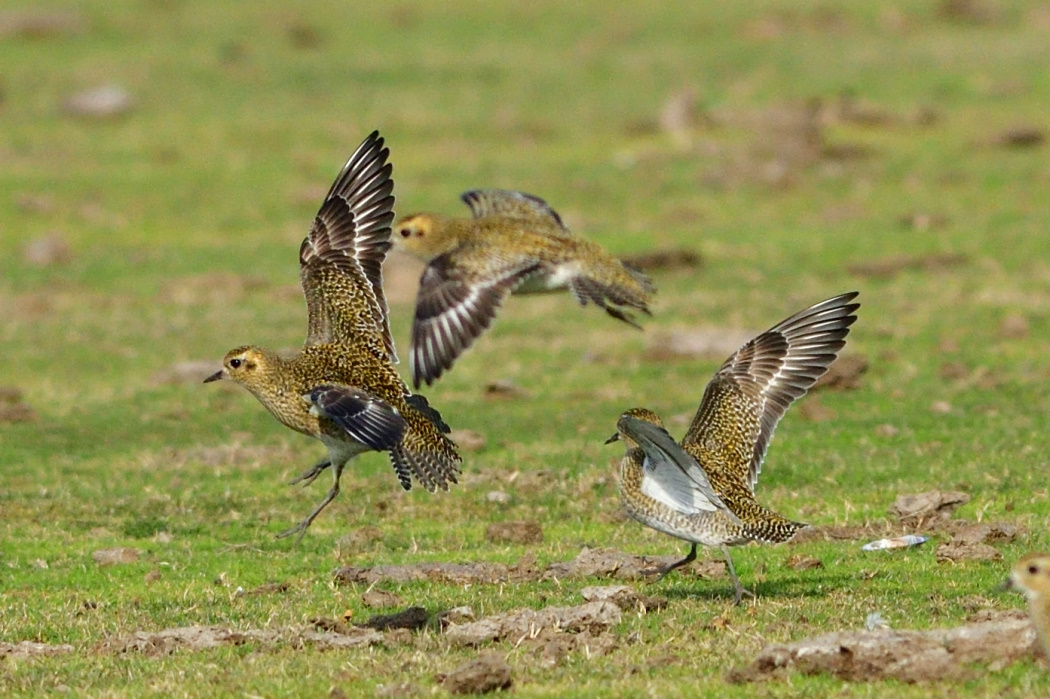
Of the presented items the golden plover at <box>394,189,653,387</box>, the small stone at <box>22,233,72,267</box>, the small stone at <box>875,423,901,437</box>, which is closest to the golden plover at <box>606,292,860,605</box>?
the golden plover at <box>394,189,653,387</box>

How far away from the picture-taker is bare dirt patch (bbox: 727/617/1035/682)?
27.1ft

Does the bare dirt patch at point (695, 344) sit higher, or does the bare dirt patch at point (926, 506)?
the bare dirt patch at point (926, 506)

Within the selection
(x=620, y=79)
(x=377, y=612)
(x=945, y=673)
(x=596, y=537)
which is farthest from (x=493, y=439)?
(x=620, y=79)

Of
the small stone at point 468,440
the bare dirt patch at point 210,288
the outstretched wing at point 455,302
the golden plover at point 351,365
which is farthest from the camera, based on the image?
the bare dirt patch at point 210,288

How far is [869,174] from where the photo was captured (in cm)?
2984

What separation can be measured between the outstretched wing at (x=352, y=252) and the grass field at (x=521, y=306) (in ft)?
5.93

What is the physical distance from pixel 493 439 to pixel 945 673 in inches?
353

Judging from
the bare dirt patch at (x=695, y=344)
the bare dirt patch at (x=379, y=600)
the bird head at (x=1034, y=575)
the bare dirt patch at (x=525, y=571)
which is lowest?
the bare dirt patch at (x=695, y=344)

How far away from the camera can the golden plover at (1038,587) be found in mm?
7953

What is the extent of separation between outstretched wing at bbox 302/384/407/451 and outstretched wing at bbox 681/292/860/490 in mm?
2013

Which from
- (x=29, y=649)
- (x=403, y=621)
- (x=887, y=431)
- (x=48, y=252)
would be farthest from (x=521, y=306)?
(x=29, y=649)

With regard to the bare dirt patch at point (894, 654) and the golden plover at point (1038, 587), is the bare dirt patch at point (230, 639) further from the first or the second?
the golden plover at point (1038, 587)

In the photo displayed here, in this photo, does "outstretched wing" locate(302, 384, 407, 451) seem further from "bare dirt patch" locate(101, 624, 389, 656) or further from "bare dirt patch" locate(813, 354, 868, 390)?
"bare dirt patch" locate(813, 354, 868, 390)

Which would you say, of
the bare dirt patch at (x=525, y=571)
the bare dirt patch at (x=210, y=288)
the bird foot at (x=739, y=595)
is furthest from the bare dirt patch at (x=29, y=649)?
the bare dirt patch at (x=210, y=288)
